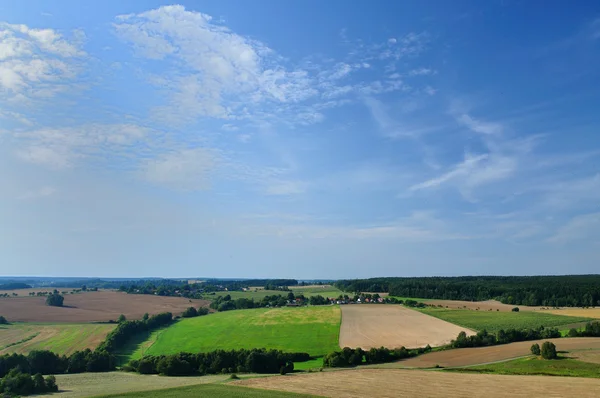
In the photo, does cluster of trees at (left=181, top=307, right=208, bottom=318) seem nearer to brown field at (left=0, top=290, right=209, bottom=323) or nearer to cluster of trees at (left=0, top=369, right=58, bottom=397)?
brown field at (left=0, top=290, right=209, bottom=323)

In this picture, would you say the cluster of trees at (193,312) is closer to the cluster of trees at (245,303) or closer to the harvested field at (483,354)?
the cluster of trees at (245,303)

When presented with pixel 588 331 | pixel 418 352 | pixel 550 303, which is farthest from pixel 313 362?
pixel 550 303

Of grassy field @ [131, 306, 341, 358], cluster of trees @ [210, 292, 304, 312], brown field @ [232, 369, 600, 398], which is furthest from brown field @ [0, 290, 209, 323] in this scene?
brown field @ [232, 369, 600, 398]

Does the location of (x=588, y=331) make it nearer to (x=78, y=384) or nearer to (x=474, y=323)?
(x=474, y=323)

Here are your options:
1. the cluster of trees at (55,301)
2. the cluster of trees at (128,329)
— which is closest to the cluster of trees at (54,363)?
the cluster of trees at (128,329)

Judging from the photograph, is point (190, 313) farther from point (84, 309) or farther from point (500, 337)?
point (500, 337)

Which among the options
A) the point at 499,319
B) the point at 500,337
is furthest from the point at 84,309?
the point at 499,319
